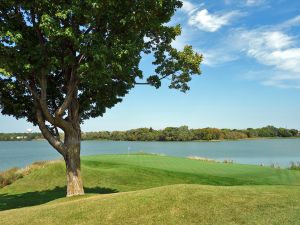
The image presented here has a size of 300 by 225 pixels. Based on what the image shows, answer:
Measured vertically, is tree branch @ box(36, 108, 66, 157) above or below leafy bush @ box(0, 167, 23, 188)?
above

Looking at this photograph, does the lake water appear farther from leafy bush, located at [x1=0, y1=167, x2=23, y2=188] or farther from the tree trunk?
the tree trunk

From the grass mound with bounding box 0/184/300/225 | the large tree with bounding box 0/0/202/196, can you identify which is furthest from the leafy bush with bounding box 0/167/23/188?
the grass mound with bounding box 0/184/300/225

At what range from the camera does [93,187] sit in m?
27.5

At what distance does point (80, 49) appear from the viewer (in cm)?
1688

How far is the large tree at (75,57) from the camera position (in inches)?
663

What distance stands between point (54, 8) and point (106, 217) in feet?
30.2

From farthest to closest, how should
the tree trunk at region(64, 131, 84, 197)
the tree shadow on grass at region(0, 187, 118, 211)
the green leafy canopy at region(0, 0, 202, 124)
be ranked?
the tree shadow on grass at region(0, 187, 118, 211) < the tree trunk at region(64, 131, 84, 197) < the green leafy canopy at region(0, 0, 202, 124)

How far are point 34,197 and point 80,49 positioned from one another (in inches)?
461

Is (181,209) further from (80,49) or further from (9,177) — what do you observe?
(9,177)

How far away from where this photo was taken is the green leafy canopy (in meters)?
16.7

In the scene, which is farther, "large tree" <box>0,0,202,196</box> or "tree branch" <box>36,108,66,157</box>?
"tree branch" <box>36,108,66,157</box>

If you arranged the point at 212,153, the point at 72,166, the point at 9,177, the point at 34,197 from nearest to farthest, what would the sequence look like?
the point at 72,166
the point at 34,197
the point at 9,177
the point at 212,153

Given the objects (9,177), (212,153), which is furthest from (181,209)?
(212,153)

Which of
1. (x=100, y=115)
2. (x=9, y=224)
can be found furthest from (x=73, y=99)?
(x=9, y=224)
